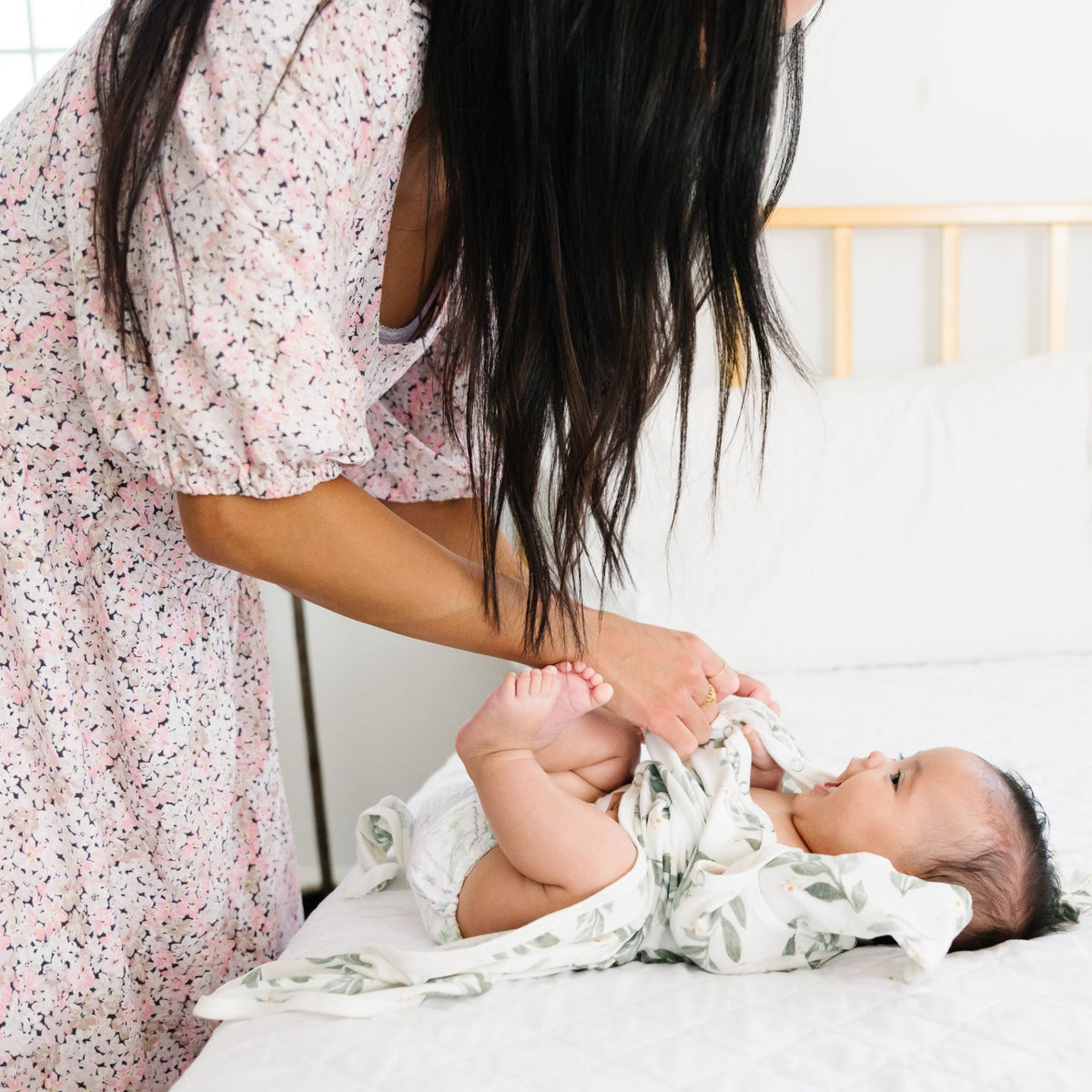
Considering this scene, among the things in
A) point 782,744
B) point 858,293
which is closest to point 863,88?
point 858,293

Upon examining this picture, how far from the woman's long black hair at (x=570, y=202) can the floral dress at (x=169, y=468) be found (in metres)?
0.03

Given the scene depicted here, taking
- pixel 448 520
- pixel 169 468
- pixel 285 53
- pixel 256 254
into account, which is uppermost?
pixel 285 53

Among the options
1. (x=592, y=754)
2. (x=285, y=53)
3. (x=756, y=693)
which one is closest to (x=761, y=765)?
(x=756, y=693)

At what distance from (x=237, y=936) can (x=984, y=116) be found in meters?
1.74

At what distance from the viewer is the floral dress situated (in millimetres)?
584

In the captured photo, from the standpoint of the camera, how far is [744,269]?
2.29 ft

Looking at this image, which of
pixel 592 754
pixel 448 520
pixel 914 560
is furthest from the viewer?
pixel 914 560

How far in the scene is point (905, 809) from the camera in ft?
2.90

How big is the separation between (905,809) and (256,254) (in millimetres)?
676

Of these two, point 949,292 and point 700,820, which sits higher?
point 949,292

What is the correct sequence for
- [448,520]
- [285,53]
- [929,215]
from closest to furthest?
[285,53] < [448,520] < [929,215]

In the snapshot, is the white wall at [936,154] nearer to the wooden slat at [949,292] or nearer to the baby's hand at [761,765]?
the wooden slat at [949,292]

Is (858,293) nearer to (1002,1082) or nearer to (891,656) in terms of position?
(891,656)

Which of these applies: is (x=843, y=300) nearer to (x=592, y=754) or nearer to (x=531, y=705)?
(x=592, y=754)
